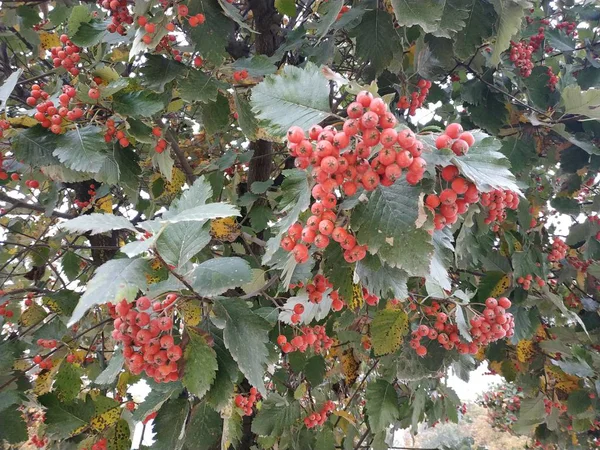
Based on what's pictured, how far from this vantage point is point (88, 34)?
80.5 inches

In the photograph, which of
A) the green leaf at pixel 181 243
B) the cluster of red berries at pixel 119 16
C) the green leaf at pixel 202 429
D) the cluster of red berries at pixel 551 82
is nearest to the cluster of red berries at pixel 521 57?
the cluster of red berries at pixel 551 82

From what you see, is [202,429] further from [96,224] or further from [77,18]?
[77,18]

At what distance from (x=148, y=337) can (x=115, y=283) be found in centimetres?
32

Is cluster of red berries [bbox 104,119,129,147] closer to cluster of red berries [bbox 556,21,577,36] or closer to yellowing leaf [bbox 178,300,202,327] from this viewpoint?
yellowing leaf [bbox 178,300,202,327]

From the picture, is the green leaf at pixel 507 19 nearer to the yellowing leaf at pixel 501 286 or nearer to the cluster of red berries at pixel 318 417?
the yellowing leaf at pixel 501 286

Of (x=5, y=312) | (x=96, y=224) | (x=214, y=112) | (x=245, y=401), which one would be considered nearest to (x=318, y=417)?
(x=245, y=401)

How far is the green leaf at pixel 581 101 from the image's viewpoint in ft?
6.68

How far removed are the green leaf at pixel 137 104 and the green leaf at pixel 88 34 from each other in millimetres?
450

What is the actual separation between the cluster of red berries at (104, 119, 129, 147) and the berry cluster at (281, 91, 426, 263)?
123 centimetres

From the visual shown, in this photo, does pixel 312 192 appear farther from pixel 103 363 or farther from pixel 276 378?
pixel 103 363

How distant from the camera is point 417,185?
1.03m

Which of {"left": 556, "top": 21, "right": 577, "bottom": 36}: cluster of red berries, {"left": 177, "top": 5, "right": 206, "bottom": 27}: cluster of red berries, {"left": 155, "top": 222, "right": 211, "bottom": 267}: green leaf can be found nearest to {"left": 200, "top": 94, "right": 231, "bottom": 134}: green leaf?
{"left": 177, "top": 5, "right": 206, "bottom": 27}: cluster of red berries

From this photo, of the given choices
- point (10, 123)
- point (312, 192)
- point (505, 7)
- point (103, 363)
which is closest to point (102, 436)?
point (103, 363)

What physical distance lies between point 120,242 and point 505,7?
3022 mm
